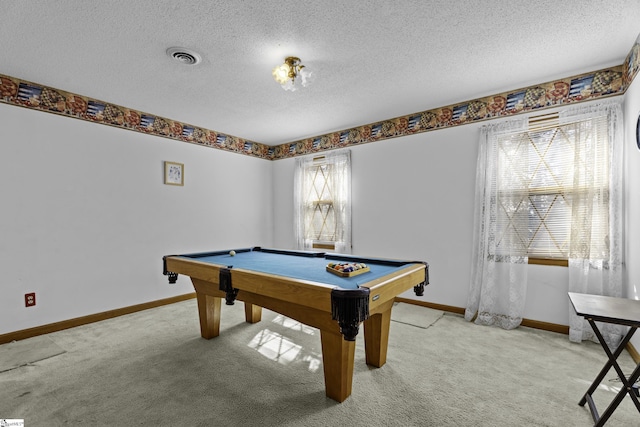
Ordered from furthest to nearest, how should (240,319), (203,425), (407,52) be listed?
(240,319) → (407,52) → (203,425)

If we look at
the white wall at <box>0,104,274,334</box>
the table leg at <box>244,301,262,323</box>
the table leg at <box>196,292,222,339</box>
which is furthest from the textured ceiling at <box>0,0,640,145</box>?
the table leg at <box>244,301,262,323</box>

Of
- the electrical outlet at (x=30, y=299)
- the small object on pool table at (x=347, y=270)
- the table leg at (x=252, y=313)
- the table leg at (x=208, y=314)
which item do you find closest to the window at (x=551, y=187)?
the small object on pool table at (x=347, y=270)

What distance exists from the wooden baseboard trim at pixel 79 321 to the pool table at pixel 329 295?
4.54ft

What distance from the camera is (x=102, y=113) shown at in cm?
336

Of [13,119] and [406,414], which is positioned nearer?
[406,414]

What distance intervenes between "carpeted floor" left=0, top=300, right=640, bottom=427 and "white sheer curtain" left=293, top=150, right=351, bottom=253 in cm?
185

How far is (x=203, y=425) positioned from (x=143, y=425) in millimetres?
329

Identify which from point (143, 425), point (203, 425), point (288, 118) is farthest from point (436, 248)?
point (143, 425)

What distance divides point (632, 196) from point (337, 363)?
108 inches

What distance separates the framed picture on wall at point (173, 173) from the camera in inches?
155

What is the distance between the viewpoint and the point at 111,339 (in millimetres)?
2738

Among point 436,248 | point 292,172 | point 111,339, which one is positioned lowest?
point 111,339

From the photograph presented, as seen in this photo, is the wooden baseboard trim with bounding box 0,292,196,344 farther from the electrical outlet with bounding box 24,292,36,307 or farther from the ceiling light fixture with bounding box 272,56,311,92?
the ceiling light fixture with bounding box 272,56,311,92

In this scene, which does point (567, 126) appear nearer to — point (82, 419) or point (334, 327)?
point (334, 327)
